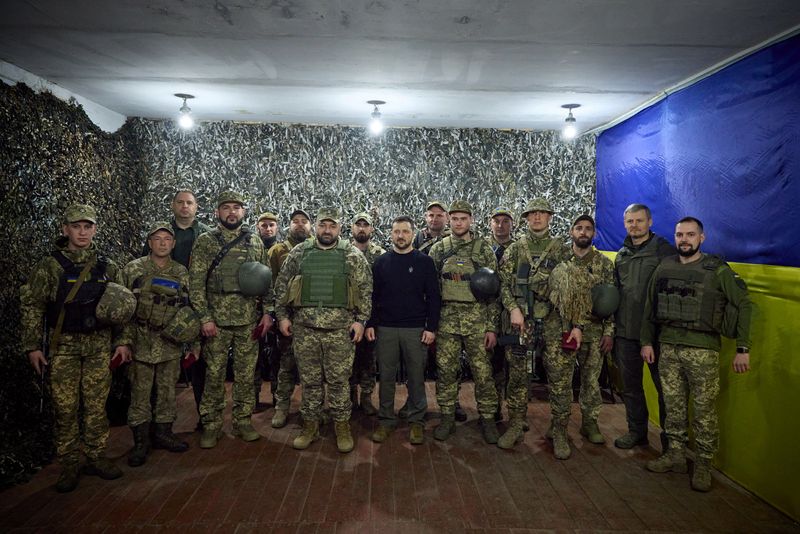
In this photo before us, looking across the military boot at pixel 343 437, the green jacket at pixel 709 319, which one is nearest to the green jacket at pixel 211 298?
the military boot at pixel 343 437

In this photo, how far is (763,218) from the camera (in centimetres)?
334

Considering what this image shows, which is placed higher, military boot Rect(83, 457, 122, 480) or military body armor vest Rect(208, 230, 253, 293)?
military body armor vest Rect(208, 230, 253, 293)

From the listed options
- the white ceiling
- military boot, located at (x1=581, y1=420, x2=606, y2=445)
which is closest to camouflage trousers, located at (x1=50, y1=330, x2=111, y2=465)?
the white ceiling

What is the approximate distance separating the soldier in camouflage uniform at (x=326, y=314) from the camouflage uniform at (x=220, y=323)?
1.13 ft

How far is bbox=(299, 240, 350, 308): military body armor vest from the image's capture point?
379 cm

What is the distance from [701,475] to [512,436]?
4.51 feet

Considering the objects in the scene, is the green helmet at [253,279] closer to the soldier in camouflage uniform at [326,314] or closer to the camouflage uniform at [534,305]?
the soldier in camouflage uniform at [326,314]

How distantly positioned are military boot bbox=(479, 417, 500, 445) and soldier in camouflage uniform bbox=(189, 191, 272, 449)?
203 centimetres

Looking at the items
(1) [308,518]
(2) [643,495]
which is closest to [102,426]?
(1) [308,518]

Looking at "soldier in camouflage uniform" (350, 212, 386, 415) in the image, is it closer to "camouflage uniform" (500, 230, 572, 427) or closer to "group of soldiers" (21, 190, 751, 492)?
"group of soldiers" (21, 190, 751, 492)

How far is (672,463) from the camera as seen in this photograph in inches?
138

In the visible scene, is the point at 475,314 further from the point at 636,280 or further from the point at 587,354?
the point at 636,280

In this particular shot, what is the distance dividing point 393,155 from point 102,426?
15.1ft

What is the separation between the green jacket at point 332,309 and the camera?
149 inches
